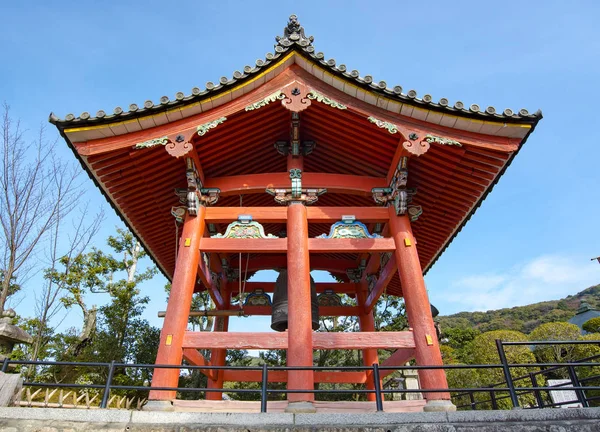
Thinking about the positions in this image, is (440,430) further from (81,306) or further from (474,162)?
(81,306)

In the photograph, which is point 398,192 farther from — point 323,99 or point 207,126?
point 207,126

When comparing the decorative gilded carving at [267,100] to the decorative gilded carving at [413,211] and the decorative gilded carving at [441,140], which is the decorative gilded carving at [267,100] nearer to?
the decorative gilded carving at [441,140]

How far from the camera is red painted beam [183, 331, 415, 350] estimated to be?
5.95 meters

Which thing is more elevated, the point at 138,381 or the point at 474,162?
the point at 474,162

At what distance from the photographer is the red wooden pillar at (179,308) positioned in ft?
18.4

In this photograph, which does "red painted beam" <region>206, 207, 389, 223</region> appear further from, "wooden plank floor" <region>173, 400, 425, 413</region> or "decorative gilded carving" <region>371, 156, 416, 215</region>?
"wooden plank floor" <region>173, 400, 425, 413</region>

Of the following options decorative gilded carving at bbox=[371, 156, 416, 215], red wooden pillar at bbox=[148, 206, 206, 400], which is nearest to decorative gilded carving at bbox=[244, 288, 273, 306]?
red wooden pillar at bbox=[148, 206, 206, 400]

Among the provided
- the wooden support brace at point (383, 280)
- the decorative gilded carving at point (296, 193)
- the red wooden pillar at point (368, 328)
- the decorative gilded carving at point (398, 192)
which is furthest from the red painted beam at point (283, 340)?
the red wooden pillar at point (368, 328)

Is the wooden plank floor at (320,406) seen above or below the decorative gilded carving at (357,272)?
below

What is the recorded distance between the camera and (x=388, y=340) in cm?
609

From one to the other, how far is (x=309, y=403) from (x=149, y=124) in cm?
556

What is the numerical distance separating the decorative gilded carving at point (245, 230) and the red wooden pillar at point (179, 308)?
0.57 m

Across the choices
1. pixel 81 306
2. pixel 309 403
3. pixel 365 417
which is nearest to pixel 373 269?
pixel 309 403

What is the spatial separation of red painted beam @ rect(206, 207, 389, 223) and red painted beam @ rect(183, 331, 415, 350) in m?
2.30
